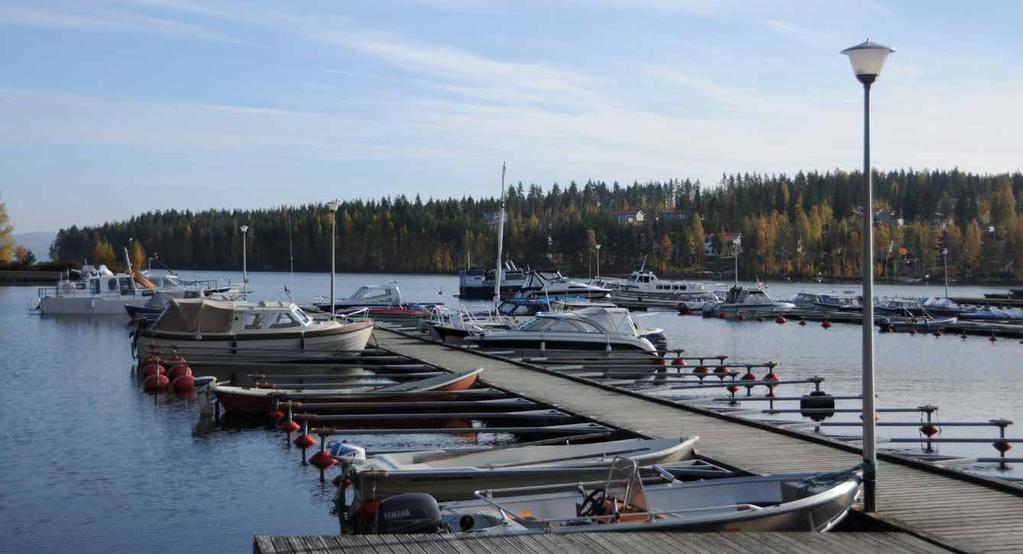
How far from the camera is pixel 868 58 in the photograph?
11477 millimetres

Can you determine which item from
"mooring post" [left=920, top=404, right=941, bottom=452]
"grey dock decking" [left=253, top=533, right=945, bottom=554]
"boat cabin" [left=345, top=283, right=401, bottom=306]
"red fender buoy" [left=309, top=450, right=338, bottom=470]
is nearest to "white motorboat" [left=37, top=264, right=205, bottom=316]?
"boat cabin" [left=345, top=283, right=401, bottom=306]

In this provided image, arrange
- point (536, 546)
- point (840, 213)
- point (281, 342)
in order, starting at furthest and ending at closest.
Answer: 1. point (840, 213)
2. point (281, 342)
3. point (536, 546)

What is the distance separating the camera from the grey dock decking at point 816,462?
11.4 metres

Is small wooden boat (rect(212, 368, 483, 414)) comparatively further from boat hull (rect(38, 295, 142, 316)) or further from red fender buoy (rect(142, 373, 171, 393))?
boat hull (rect(38, 295, 142, 316))

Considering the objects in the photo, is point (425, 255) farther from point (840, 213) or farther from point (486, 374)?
point (486, 374)

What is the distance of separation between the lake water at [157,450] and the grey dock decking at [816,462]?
3.59 metres

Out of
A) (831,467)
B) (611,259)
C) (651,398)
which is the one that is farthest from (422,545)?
(611,259)

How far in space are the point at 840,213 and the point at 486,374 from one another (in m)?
161

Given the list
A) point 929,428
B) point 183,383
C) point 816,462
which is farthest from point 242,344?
point 816,462

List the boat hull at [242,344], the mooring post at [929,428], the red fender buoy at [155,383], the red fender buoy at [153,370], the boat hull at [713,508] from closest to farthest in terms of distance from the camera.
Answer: the boat hull at [713,508], the mooring post at [929,428], the red fender buoy at [155,383], the red fender buoy at [153,370], the boat hull at [242,344]

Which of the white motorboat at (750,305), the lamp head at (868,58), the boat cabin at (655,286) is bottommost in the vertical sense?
the white motorboat at (750,305)

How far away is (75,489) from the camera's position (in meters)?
17.6

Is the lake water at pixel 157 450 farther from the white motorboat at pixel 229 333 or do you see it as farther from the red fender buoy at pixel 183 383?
the white motorboat at pixel 229 333

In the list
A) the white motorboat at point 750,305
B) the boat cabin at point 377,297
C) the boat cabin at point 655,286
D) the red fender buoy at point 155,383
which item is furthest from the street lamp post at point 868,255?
the boat cabin at point 655,286
